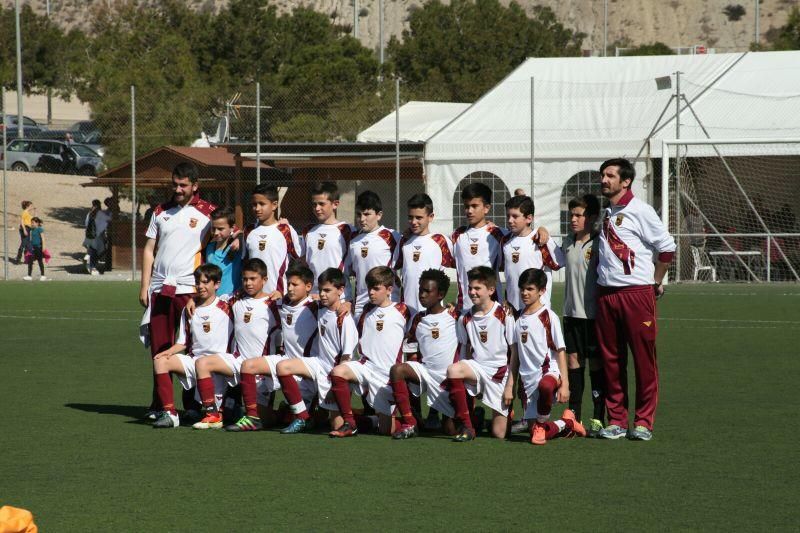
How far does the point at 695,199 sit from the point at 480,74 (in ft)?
85.9

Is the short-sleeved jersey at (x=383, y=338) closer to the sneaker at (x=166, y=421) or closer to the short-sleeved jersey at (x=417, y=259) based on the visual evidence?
the short-sleeved jersey at (x=417, y=259)

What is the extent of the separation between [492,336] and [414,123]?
2383cm

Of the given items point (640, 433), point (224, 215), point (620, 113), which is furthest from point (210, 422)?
point (620, 113)

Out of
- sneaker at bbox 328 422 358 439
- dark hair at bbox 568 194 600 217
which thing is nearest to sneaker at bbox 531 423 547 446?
sneaker at bbox 328 422 358 439

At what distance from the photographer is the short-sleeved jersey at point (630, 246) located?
25.3 ft

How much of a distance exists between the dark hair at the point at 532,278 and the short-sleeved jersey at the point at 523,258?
553 mm

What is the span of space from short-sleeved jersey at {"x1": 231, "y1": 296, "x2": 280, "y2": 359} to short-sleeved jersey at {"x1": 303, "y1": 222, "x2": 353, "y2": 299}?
0.48 meters

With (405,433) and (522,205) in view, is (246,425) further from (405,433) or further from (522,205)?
(522,205)

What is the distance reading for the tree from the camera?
166 feet

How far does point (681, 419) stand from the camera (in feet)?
28.3

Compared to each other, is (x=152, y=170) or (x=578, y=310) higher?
(x=152, y=170)

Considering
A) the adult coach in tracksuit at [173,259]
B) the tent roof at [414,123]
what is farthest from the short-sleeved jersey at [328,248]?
the tent roof at [414,123]

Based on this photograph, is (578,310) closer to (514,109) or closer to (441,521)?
(441,521)

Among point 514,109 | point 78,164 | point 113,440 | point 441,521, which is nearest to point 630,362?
point 113,440
